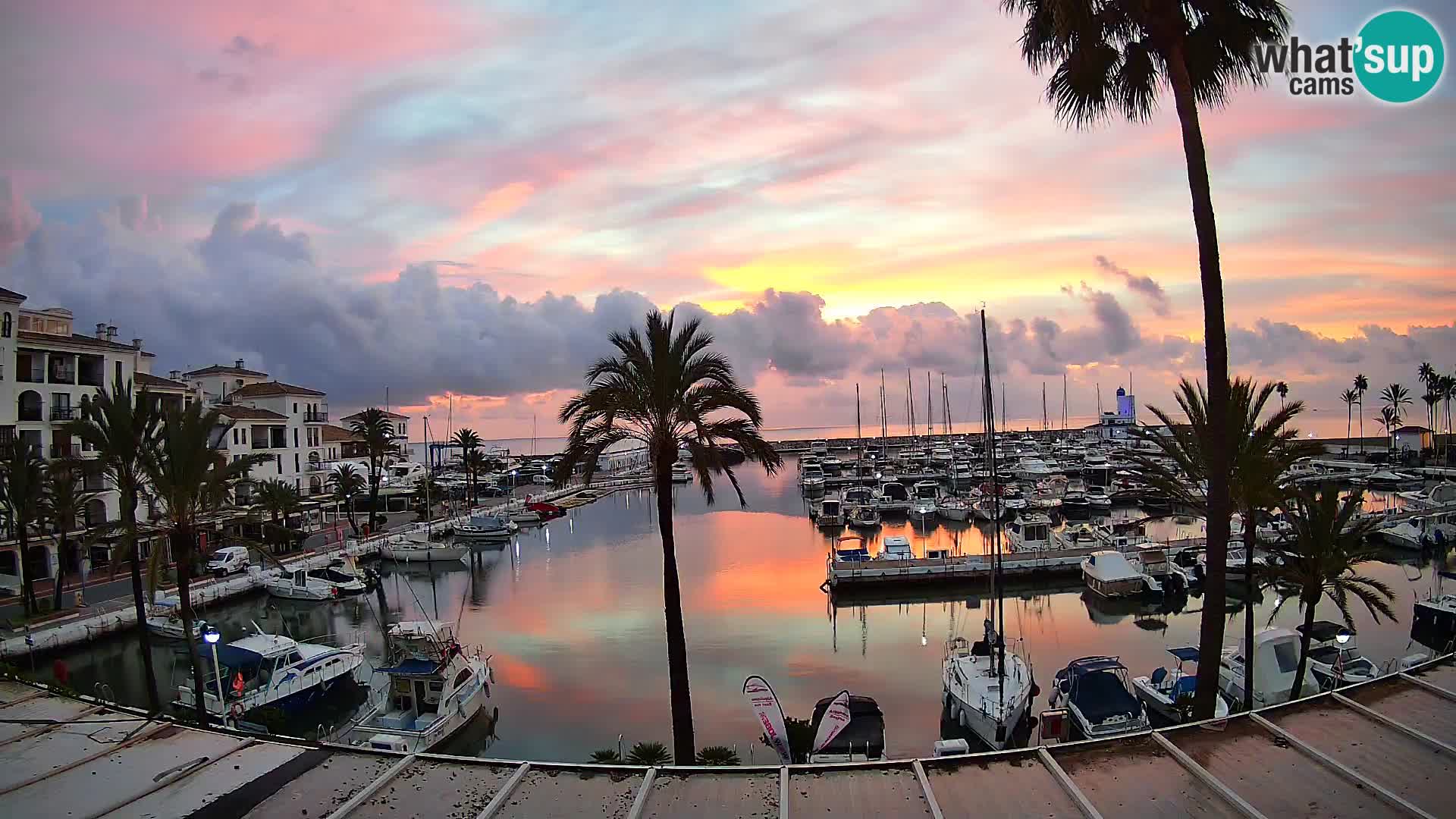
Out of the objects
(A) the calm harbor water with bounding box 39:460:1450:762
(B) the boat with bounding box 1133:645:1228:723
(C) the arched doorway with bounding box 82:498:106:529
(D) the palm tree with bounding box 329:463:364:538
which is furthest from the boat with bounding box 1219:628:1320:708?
(D) the palm tree with bounding box 329:463:364:538

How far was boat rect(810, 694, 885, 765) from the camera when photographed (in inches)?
657

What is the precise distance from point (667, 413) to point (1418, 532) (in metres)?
51.1

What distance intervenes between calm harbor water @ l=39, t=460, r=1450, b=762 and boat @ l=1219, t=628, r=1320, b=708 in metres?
5.04

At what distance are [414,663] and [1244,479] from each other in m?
21.0

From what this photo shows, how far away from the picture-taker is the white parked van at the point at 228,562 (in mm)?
42469

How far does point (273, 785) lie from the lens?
924cm

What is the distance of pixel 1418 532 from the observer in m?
45.7

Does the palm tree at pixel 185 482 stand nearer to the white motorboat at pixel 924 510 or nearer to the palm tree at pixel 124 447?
the palm tree at pixel 124 447

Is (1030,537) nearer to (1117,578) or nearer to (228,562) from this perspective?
(1117,578)

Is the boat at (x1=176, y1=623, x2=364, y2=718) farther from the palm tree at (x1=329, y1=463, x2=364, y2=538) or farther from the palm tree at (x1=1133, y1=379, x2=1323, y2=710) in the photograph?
the palm tree at (x1=329, y1=463, x2=364, y2=538)

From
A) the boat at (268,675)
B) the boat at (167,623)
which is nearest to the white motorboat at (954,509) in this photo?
the boat at (268,675)

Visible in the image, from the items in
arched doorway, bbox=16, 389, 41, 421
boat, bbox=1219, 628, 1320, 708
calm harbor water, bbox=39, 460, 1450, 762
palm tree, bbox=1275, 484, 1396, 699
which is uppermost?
arched doorway, bbox=16, 389, 41, 421

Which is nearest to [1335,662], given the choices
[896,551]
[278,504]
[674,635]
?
[674,635]

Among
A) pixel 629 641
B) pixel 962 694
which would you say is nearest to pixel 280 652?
pixel 629 641
